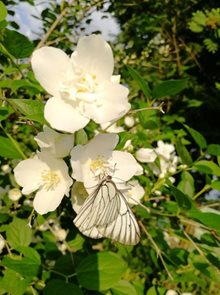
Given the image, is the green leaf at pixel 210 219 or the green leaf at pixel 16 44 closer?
the green leaf at pixel 16 44

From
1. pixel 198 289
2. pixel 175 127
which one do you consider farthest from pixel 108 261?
pixel 198 289

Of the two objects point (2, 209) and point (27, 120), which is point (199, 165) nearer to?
point (27, 120)

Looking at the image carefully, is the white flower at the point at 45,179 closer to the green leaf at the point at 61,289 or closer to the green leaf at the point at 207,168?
the green leaf at the point at 61,289

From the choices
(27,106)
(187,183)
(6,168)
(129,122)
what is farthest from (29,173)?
(129,122)

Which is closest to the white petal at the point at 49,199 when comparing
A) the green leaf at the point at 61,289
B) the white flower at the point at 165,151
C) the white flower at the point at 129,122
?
the green leaf at the point at 61,289

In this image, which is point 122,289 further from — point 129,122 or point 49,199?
point 129,122
